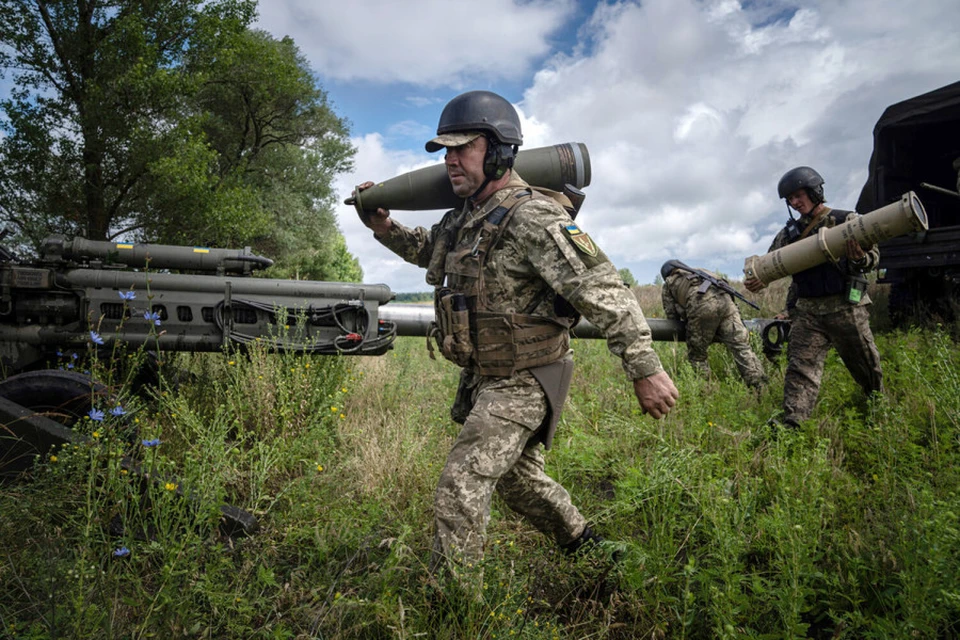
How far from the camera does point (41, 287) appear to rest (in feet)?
15.9

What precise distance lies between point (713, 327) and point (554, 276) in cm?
486

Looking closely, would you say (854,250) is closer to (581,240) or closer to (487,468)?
(581,240)

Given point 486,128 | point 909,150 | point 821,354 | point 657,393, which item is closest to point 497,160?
point 486,128

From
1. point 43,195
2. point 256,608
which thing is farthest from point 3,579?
point 43,195

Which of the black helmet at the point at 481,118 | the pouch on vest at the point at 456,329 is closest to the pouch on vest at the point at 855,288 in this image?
the black helmet at the point at 481,118

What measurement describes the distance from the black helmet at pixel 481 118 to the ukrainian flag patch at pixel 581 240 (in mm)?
572

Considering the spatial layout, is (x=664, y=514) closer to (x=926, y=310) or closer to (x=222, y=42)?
(x=926, y=310)

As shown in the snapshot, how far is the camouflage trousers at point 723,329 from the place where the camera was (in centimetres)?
664

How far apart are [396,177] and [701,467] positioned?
2.57 meters

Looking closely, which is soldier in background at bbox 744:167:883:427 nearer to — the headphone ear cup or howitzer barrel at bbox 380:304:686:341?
howitzer barrel at bbox 380:304:686:341

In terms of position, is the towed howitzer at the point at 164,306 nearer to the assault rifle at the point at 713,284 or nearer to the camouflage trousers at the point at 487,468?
the camouflage trousers at the point at 487,468

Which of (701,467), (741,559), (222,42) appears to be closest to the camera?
(741,559)

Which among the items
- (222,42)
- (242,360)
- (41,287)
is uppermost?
(222,42)

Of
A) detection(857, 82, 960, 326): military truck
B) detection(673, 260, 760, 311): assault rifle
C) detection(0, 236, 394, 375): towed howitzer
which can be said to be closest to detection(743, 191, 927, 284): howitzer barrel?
detection(673, 260, 760, 311): assault rifle
